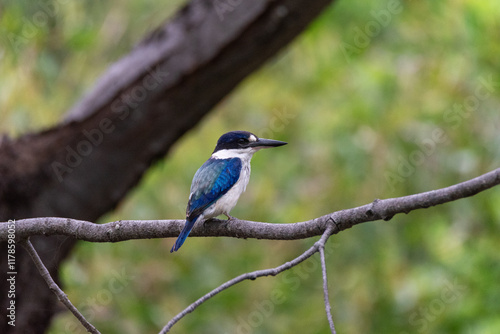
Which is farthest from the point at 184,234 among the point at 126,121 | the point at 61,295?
the point at 126,121

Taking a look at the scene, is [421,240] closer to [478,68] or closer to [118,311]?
[478,68]

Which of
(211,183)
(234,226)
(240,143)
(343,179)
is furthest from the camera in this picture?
(343,179)

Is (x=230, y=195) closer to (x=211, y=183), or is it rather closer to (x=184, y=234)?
(x=211, y=183)

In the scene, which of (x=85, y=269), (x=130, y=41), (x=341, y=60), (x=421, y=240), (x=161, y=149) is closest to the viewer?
(x=161, y=149)

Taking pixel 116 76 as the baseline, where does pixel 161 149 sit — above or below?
below

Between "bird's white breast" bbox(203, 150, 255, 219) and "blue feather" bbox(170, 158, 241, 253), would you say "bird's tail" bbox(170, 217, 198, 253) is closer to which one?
"blue feather" bbox(170, 158, 241, 253)

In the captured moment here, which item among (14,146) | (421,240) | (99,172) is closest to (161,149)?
(99,172)

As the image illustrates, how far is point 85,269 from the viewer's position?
5496 mm

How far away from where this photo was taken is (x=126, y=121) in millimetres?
4152

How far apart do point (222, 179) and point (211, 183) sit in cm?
8

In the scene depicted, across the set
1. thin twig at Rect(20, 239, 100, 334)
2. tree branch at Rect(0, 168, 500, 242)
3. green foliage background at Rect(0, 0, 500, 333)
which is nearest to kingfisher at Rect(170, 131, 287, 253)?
tree branch at Rect(0, 168, 500, 242)

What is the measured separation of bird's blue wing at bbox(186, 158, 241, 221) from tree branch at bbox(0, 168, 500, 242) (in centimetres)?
23

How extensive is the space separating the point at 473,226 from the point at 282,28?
2170 millimetres

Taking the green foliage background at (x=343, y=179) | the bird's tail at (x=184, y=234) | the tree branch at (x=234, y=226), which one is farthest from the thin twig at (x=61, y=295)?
the green foliage background at (x=343, y=179)
